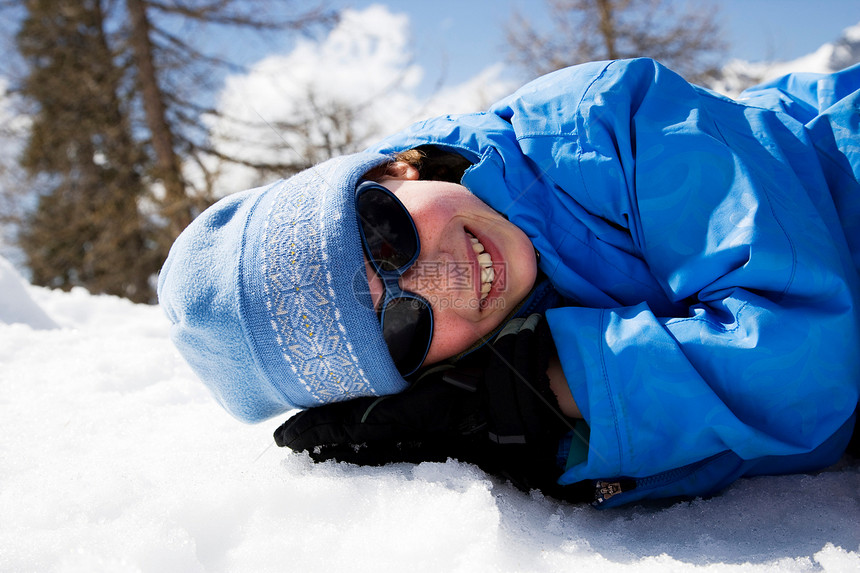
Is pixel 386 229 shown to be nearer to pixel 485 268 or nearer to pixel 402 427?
pixel 485 268

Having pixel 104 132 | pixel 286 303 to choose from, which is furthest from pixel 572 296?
pixel 104 132

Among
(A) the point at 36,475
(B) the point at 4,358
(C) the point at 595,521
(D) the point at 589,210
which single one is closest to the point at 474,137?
(D) the point at 589,210

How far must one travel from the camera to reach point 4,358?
2.21 metres

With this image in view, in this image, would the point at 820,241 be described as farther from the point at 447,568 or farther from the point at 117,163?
the point at 117,163

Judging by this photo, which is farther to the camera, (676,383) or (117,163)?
(117,163)

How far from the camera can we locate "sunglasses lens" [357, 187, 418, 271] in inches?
51.5

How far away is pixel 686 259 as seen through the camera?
1.31m

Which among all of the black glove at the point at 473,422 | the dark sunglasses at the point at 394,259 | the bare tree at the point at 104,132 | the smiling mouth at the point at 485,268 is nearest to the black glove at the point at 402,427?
the black glove at the point at 473,422

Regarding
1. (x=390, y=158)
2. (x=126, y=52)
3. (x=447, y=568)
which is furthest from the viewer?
(x=126, y=52)

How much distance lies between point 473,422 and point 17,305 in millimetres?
2454

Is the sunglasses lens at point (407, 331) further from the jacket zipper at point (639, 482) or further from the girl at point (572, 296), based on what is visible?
the jacket zipper at point (639, 482)

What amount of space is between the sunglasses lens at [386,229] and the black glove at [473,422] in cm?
32

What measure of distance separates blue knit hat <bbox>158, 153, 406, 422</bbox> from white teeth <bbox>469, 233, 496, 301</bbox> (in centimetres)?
31

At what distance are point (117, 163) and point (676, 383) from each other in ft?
33.2
